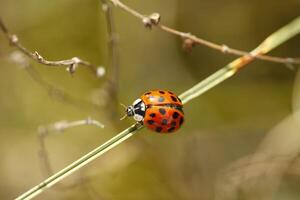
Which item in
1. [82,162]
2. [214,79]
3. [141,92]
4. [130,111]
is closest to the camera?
[82,162]

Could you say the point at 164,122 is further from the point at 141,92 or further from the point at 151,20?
the point at 141,92

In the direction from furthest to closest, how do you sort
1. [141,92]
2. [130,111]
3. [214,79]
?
[141,92] → [130,111] → [214,79]

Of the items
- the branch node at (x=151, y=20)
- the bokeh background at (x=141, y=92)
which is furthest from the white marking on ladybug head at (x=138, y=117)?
the bokeh background at (x=141, y=92)

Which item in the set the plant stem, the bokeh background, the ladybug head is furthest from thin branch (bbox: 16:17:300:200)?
the bokeh background

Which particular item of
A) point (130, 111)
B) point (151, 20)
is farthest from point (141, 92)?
point (151, 20)

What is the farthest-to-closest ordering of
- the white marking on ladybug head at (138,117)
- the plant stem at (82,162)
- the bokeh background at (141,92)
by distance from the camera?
the bokeh background at (141,92) < the white marking on ladybug head at (138,117) < the plant stem at (82,162)

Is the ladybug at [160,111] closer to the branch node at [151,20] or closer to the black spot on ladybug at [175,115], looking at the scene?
the black spot on ladybug at [175,115]

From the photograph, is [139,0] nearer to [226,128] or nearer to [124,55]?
[124,55]
